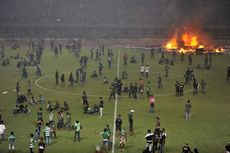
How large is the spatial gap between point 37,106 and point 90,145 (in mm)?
12750

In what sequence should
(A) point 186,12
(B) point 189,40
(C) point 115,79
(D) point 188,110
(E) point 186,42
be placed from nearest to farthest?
(D) point 188,110 < (C) point 115,79 < (E) point 186,42 < (A) point 186,12 < (B) point 189,40

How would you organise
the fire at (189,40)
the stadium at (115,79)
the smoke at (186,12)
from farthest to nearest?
the smoke at (186,12) < the fire at (189,40) < the stadium at (115,79)

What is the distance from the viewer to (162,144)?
98.7 ft

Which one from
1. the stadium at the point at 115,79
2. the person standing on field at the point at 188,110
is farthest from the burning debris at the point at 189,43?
the person standing on field at the point at 188,110

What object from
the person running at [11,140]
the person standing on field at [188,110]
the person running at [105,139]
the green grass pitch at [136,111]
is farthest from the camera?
the person standing on field at [188,110]

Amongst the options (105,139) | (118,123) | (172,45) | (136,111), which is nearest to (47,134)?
(105,139)

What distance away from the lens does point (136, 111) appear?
4162 centimetres

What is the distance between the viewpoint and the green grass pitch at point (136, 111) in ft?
106

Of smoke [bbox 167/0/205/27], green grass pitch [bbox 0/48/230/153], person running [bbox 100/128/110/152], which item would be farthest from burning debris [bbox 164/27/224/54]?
person running [bbox 100/128/110/152]

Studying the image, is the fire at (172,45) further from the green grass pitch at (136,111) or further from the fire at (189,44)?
the green grass pitch at (136,111)

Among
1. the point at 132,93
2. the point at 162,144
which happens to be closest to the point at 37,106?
the point at 132,93

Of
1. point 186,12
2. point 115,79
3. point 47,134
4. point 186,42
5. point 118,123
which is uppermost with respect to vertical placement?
point 186,12

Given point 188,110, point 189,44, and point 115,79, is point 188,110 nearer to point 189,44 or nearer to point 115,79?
point 115,79

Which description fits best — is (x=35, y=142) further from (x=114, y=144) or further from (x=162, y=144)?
(x=162, y=144)
